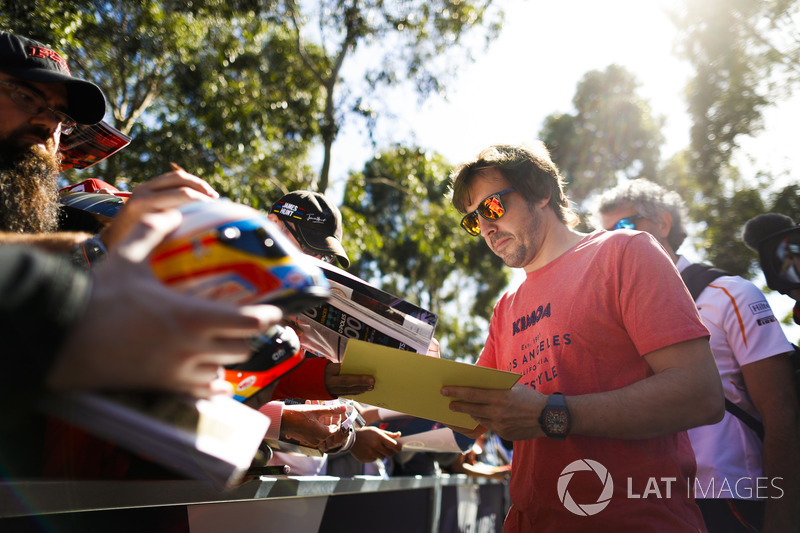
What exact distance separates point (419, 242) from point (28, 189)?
920 centimetres

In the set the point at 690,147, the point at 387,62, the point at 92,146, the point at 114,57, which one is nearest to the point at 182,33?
the point at 114,57

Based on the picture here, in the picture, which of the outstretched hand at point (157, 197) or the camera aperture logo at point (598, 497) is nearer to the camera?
the outstretched hand at point (157, 197)

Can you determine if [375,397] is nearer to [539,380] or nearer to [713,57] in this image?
[539,380]

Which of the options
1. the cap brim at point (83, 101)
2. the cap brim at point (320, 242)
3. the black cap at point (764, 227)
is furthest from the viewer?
the black cap at point (764, 227)

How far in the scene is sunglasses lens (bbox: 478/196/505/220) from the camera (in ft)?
7.08

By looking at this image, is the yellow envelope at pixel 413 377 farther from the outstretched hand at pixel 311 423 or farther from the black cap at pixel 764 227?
the black cap at pixel 764 227

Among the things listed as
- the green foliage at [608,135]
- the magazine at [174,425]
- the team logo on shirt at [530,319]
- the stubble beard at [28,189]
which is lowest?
the magazine at [174,425]

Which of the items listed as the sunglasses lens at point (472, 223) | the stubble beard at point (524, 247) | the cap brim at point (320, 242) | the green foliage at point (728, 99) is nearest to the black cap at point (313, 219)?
the cap brim at point (320, 242)

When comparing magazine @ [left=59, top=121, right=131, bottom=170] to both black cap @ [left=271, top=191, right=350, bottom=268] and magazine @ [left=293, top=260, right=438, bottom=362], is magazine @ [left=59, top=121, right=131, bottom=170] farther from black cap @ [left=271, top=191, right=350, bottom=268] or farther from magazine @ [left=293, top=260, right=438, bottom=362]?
magazine @ [left=293, top=260, right=438, bottom=362]

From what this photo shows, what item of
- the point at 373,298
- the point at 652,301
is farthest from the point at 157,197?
the point at 652,301

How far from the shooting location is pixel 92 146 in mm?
Result: 2127

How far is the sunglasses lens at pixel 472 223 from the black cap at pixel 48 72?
151 centimetres

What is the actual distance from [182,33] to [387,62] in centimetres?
364

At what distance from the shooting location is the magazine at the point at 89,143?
2051 millimetres
